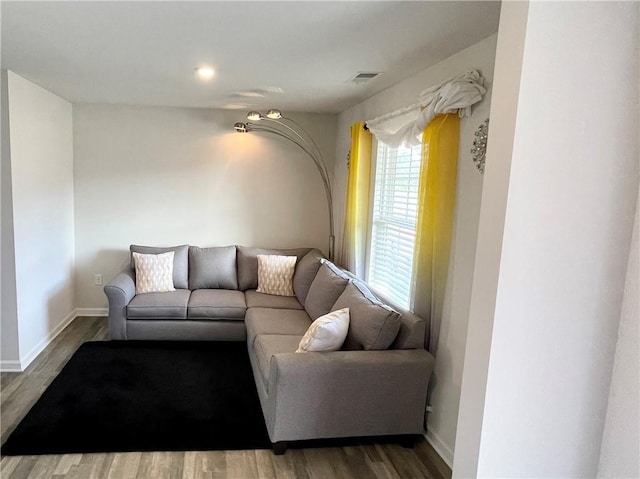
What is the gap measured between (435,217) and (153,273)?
2.90m

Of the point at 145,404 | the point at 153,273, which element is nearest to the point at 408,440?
the point at 145,404

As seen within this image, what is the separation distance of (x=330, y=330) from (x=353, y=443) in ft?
2.38

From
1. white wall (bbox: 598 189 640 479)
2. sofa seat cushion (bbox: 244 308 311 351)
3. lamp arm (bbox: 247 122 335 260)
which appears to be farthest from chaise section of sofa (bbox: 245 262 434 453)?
lamp arm (bbox: 247 122 335 260)

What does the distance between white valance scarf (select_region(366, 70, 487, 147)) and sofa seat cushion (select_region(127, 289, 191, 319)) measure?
2340 mm

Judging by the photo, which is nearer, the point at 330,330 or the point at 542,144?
the point at 542,144

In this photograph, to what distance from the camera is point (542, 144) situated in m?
1.39

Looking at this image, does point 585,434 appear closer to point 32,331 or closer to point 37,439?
point 37,439

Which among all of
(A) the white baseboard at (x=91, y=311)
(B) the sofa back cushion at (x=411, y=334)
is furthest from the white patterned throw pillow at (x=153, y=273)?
(B) the sofa back cushion at (x=411, y=334)

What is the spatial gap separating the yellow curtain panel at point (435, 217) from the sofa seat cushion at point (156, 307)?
2294 mm

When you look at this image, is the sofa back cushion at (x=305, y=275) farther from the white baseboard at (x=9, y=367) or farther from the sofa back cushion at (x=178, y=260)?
the white baseboard at (x=9, y=367)

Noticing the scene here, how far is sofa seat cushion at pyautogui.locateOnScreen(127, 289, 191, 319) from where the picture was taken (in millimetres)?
4000

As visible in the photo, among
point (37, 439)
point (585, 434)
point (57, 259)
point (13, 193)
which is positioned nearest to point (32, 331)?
point (57, 259)

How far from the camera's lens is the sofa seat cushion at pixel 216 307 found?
407 cm

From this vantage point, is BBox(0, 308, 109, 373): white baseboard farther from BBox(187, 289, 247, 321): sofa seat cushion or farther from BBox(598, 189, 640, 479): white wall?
BBox(598, 189, 640, 479): white wall
